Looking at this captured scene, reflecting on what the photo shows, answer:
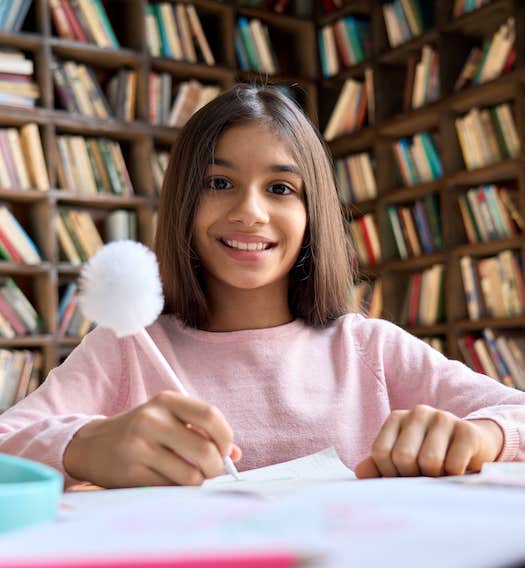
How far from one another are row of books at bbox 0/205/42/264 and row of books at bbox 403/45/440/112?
5.72ft

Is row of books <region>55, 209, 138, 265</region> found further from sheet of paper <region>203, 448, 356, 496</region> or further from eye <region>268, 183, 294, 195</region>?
sheet of paper <region>203, 448, 356, 496</region>

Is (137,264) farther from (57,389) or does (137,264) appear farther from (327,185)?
(327,185)

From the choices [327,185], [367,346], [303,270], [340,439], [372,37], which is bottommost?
[340,439]

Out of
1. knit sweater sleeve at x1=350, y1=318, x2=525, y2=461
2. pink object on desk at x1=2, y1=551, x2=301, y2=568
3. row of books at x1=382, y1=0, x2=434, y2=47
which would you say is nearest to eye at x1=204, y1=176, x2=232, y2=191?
knit sweater sleeve at x1=350, y1=318, x2=525, y2=461

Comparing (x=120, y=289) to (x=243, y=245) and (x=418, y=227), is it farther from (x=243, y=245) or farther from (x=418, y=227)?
(x=418, y=227)

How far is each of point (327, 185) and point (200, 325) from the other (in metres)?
0.30

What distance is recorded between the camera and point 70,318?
3.30 m

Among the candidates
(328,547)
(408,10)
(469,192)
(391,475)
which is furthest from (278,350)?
(408,10)

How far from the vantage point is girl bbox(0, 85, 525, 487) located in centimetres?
111

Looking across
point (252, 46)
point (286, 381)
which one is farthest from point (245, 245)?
point (252, 46)

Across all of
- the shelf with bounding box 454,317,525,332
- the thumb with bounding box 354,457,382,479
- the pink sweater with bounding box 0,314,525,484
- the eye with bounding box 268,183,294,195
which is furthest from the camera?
the shelf with bounding box 454,317,525,332

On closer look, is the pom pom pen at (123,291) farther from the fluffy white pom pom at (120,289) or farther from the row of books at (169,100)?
the row of books at (169,100)

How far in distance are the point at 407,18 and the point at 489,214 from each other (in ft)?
3.35

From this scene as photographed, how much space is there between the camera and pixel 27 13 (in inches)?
137
